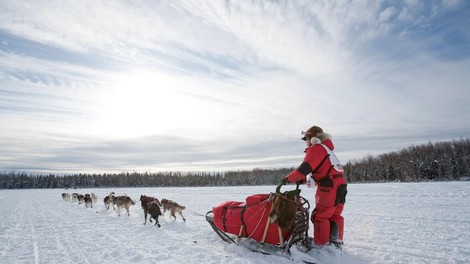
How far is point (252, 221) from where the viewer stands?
5.18 metres

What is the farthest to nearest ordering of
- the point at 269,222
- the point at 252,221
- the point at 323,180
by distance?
the point at 252,221 → the point at 269,222 → the point at 323,180

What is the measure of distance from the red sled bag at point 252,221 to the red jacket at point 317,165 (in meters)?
0.70

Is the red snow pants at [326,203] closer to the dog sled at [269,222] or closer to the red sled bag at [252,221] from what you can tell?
the dog sled at [269,222]

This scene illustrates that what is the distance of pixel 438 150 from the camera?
7088cm

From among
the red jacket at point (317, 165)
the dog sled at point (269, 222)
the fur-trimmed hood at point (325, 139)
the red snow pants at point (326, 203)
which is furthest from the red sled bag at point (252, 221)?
the fur-trimmed hood at point (325, 139)

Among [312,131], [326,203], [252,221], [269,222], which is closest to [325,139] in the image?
[312,131]

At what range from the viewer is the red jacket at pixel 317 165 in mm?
4605

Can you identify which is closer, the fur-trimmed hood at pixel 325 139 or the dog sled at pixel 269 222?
the dog sled at pixel 269 222

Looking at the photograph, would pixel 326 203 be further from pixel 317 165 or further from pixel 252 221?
pixel 252 221

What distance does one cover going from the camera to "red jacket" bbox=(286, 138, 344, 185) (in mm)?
4605

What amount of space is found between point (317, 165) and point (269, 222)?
1195mm

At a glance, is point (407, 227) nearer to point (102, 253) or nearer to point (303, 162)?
point (303, 162)

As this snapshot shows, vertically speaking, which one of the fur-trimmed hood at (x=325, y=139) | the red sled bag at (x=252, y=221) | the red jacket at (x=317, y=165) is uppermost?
the fur-trimmed hood at (x=325, y=139)

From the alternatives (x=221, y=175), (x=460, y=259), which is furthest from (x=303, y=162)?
(x=221, y=175)
